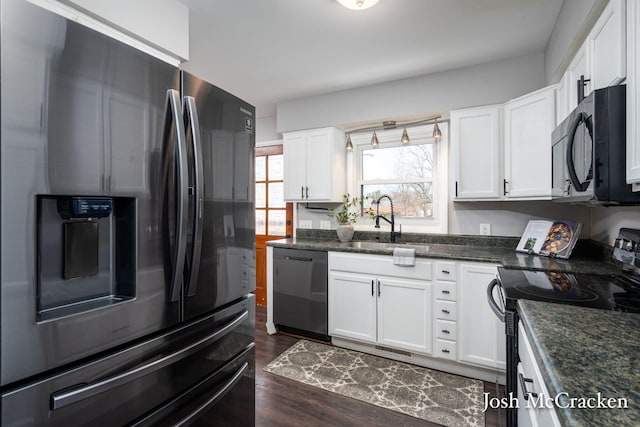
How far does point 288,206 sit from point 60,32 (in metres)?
3.18

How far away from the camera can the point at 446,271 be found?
2436 millimetres

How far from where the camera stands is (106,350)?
948mm

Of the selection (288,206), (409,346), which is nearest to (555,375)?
(409,346)

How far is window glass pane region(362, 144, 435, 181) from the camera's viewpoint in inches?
128

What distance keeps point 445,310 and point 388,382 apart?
0.70 metres

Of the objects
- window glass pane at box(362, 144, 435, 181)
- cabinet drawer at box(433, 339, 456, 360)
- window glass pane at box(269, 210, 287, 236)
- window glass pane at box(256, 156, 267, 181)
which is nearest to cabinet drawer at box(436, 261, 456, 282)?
cabinet drawer at box(433, 339, 456, 360)

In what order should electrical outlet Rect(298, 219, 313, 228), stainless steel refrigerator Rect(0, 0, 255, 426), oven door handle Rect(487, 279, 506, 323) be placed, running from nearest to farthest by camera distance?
stainless steel refrigerator Rect(0, 0, 255, 426)
oven door handle Rect(487, 279, 506, 323)
electrical outlet Rect(298, 219, 313, 228)

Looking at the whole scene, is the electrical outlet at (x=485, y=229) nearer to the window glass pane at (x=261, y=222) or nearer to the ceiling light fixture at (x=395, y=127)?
the ceiling light fixture at (x=395, y=127)

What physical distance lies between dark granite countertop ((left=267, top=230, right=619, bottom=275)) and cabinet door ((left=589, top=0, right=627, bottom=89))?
1.00 metres

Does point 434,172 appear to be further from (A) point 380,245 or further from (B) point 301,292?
(B) point 301,292

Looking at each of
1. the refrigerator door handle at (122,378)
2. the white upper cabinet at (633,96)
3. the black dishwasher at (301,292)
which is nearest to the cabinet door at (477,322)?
the black dishwasher at (301,292)

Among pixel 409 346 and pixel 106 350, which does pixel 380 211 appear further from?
pixel 106 350

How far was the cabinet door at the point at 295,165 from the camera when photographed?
3480mm

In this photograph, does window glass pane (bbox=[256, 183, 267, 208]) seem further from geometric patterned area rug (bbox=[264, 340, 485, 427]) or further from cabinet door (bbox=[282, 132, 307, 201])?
geometric patterned area rug (bbox=[264, 340, 485, 427])
